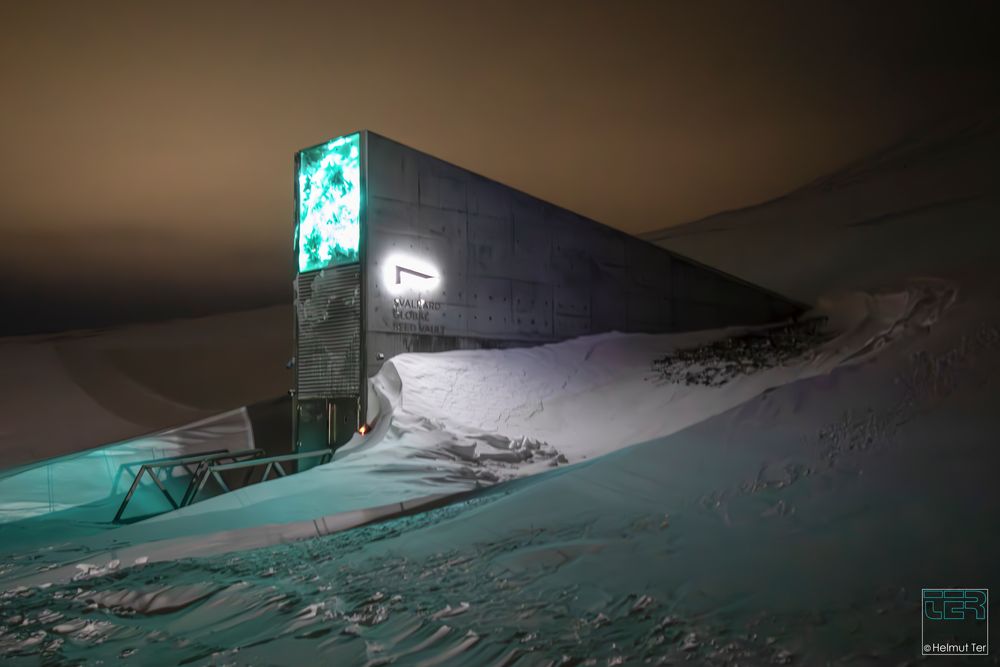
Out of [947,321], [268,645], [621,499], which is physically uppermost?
[947,321]

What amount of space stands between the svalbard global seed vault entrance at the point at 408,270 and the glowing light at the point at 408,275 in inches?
0.5

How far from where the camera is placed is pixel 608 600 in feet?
8.57

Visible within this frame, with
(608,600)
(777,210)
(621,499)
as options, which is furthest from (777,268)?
(608,600)

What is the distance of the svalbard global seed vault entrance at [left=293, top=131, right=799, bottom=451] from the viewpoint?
283 inches

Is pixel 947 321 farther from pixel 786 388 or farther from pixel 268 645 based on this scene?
pixel 268 645

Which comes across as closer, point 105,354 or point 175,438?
point 175,438

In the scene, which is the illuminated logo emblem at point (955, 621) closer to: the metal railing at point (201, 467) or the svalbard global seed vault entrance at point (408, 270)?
the metal railing at point (201, 467)

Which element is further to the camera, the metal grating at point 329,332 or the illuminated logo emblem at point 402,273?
the illuminated logo emblem at point 402,273

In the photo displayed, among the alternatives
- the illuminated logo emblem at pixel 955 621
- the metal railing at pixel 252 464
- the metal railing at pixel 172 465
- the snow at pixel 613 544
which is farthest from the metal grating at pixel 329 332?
the illuminated logo emblem at pixel 955 621

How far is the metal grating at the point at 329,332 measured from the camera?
7.13 m

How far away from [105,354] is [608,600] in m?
14.5

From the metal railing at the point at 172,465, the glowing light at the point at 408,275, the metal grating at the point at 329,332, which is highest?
the glowing light at the point at 408,275

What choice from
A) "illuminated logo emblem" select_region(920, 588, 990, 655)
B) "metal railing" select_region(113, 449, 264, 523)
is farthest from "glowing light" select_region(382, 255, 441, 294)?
"illuminated logo emblem" select_region(920, 588, 990, 655)

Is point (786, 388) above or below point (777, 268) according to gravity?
below
